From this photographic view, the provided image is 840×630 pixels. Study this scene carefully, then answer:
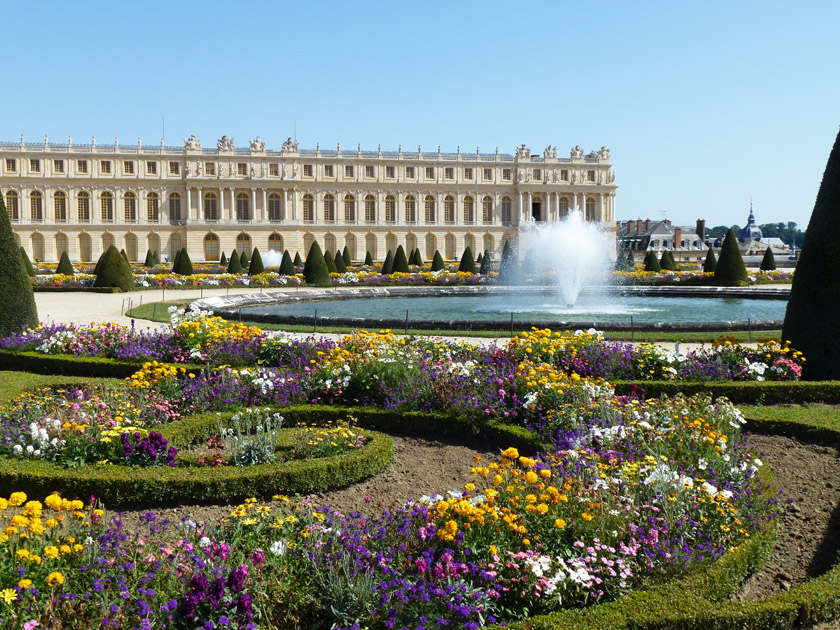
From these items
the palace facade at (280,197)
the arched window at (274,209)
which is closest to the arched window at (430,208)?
the palace facade at (280,197)

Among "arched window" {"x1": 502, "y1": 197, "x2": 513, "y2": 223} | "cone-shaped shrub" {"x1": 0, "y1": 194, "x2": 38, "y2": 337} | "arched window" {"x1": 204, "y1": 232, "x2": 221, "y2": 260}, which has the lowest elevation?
"cone-shaped shrub" {"x1": 0, "y1": 194, "x2": 38, "y2": 337}

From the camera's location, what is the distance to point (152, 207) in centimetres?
5650

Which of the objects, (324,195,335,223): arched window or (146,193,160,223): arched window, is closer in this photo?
(146,193,160,223): arched window

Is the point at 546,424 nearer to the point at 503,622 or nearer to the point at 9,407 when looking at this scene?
the point at 503,622

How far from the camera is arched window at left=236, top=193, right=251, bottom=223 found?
5747 centimetres

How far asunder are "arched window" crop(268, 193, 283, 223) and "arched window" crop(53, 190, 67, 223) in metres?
14.5

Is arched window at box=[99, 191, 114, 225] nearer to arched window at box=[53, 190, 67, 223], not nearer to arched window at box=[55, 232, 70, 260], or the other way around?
arched window at box=[53, 190, 67, 223]

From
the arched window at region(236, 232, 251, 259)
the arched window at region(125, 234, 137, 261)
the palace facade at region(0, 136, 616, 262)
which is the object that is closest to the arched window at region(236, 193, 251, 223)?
the palace facade at region(0, 136, 616, 262)

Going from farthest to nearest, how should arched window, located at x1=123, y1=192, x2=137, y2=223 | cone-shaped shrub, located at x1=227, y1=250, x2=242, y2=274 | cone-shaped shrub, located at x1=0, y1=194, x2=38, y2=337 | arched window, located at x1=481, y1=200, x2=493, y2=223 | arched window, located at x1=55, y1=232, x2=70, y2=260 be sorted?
arched window, located at x1=481, y1=200, x2=493, y2=223 < arched window, located at x1=123, y1=192, x2=137, y2=223 < arched window, located at x1=55, y1=232, x2=70, y2=260 < cone-shaped shrub, located at x1=227, y1=250, x2=242, y2=274 < cone-shaped shrub, located at x1=0, y1=194, x2=38, y2=337

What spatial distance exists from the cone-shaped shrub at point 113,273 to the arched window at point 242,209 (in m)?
32.6

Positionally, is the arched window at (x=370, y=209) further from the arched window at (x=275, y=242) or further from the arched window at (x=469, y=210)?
the arched window at (x=469, y=210)

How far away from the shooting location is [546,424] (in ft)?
21.6

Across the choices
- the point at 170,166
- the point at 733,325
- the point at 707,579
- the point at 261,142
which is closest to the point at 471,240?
the point at 261,142

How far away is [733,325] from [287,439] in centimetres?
936
